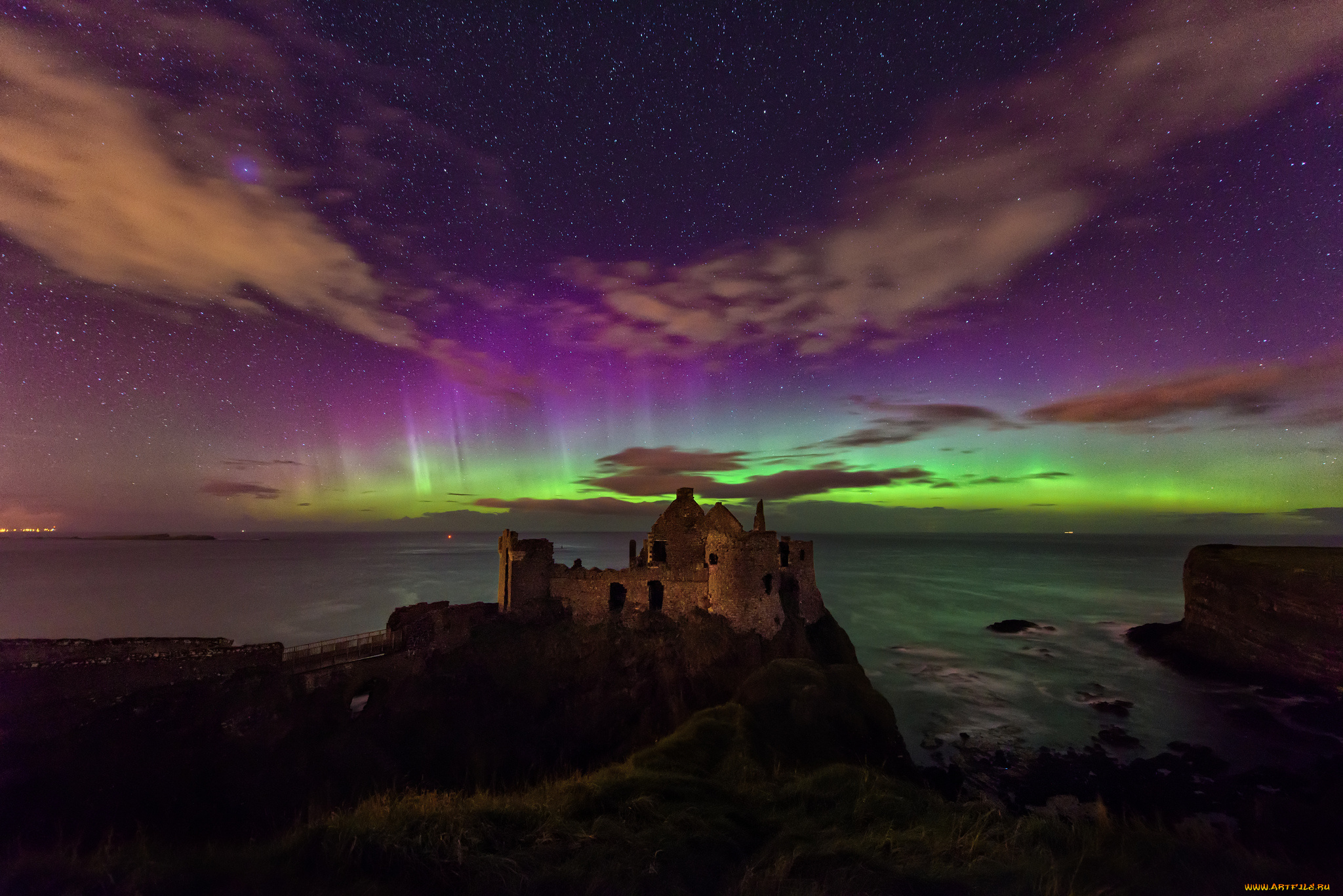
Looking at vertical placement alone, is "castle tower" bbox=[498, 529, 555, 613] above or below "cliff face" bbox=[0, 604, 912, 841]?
above

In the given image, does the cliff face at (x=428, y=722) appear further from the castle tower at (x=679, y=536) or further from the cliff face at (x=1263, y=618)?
the cliff face at (x=1263, y=618)

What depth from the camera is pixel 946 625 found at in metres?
70.6

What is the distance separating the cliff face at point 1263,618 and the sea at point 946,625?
14.5 feet

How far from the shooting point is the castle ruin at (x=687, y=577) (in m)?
30.2

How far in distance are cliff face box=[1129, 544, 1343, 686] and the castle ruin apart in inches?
1761

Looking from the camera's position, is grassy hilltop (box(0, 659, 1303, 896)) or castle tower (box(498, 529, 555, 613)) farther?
castle tower (box(498, 529, 555, 613))

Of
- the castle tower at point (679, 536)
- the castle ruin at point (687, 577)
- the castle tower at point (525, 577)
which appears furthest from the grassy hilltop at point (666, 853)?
the castle tower at point (679, 536)

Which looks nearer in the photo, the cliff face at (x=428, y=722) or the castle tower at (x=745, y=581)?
the cliff face at (x=428, y=722)

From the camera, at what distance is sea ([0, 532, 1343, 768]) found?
36469 millimetres

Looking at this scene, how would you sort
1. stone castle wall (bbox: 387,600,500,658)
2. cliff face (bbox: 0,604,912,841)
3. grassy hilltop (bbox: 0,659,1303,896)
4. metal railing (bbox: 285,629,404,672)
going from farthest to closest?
stone castle wall (bbox: 387,600,500,658), metal railing (bbox: 285,629,404,672), cliff face (bbox: 0,604,912,841), grassy hilltop (bbox: 0,659,1303,896)

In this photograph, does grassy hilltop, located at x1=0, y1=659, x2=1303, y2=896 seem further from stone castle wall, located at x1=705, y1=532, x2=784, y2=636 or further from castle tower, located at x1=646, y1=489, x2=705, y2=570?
castle tower, located at x1=646, y1=489, x2=705, y2=570

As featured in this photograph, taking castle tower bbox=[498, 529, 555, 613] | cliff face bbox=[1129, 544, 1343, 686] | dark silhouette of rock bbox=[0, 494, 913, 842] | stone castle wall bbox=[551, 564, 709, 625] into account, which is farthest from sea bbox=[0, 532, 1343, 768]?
castle tower bbox=[498, 529, 555, 613]

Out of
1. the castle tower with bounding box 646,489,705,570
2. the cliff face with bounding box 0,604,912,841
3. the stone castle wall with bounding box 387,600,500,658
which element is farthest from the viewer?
A: the castle tower with bounding box 646,489,705,570

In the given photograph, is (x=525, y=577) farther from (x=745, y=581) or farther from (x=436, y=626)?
(x=745, y=581)
